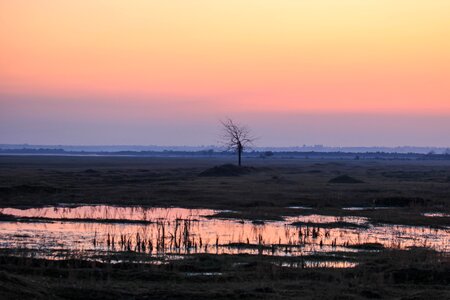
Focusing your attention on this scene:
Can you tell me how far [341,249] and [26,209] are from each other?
21885mm

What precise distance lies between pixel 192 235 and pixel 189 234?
0.27 m

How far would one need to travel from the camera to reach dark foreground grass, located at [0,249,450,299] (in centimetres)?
1708

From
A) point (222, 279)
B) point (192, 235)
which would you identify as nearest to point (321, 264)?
point (222, 279)

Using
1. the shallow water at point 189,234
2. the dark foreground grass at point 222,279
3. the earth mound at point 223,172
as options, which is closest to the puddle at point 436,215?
the shallow water at point 189,234

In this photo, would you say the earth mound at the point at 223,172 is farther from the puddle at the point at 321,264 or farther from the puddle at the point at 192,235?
the puddle at the point at 321,264

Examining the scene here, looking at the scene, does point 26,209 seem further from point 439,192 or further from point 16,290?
point 439,192

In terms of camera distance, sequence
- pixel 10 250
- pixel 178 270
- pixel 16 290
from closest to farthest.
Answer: pixel 16 290 < pixel 178 270 < pixel 10 250

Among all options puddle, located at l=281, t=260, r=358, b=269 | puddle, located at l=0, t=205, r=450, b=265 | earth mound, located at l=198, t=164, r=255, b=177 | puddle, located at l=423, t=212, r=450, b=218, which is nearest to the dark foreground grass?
puddle, located at l=281, t=260, r=358, b=269

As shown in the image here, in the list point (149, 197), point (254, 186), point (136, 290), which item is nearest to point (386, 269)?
point (136, 290)

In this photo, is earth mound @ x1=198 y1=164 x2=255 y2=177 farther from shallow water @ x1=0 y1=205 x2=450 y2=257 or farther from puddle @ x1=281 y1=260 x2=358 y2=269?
puddle @ x1=281 y1=260 x2=358 y2=269

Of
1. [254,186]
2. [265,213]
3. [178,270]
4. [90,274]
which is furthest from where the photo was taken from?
[254,186]

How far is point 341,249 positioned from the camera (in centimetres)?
2595

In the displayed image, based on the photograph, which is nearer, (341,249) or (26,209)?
(341,249)

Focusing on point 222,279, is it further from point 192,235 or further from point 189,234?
point 189,234
